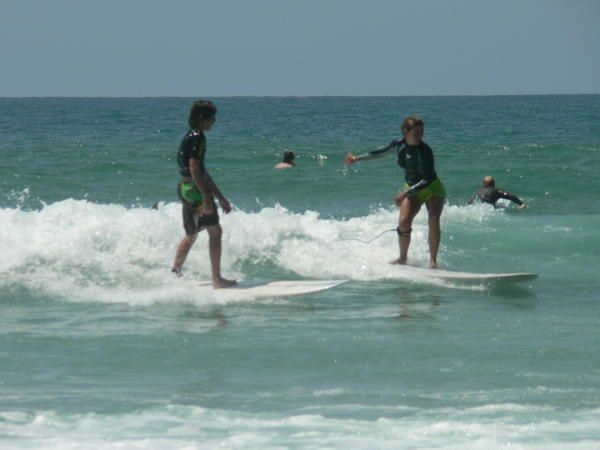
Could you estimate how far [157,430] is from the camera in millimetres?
5809

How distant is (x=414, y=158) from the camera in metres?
10.1

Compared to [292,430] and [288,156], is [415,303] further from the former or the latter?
[288,156]

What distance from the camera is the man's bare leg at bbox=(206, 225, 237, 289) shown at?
909 centimetres

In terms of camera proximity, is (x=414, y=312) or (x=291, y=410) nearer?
(x=291, y=410)

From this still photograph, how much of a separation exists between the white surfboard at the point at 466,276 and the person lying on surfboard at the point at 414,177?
20 cm

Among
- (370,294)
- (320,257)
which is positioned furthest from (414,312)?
(320,257)

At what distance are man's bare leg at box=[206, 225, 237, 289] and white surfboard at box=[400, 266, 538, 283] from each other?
1939 mm

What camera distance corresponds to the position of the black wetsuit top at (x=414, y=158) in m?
10.1

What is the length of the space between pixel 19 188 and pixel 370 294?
1350 centimetres

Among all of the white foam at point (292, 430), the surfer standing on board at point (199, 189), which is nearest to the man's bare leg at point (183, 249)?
the surfer standing on board at point (199, 189)

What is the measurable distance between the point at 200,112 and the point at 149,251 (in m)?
3.22

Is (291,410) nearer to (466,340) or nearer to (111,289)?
(466,340)

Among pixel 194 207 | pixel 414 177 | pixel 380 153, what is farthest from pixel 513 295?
pixel 194 207

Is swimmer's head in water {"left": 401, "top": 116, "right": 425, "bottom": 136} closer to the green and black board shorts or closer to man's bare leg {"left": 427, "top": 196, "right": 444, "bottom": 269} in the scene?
man's bare leg {"left": 427, "top": 196, "right": 444, "bottom": 269}
